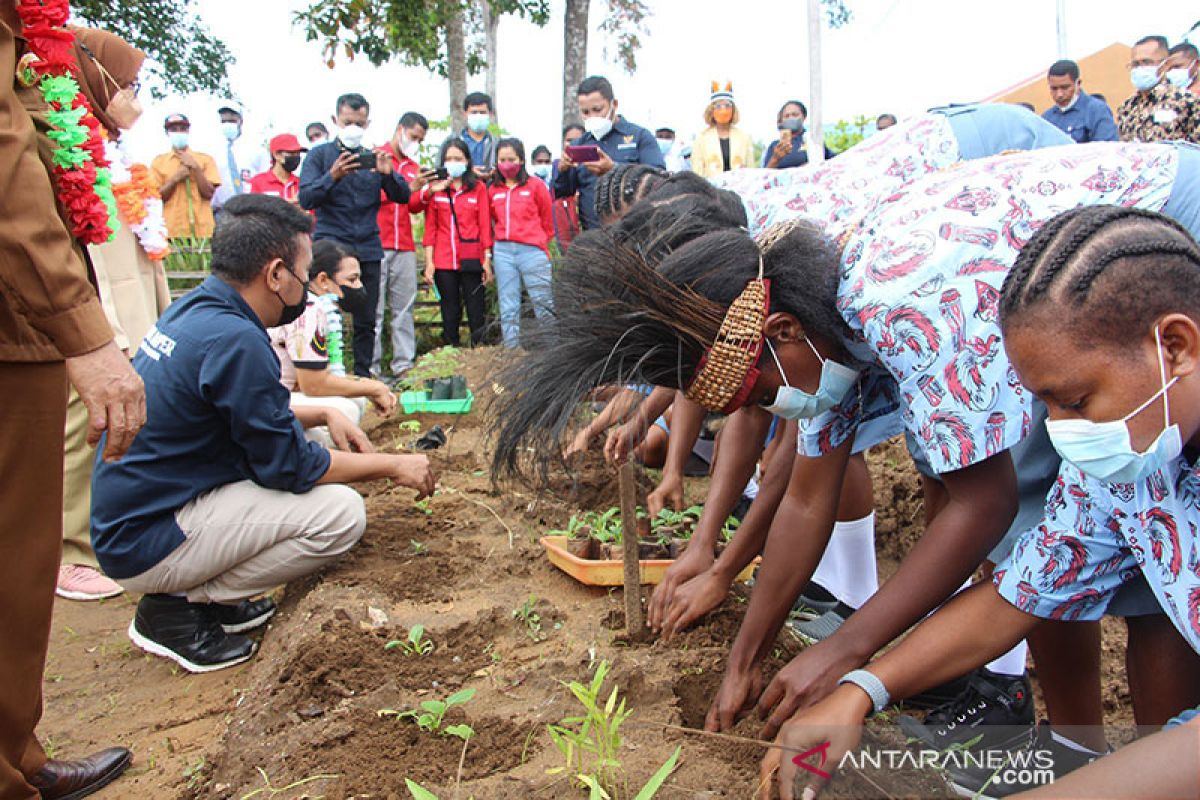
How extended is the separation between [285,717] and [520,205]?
6292mm

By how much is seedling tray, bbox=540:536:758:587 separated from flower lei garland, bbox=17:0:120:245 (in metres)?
1.87

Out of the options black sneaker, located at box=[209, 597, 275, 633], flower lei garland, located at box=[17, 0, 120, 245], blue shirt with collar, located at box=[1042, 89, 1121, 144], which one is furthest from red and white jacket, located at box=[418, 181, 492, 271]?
flower lei garland, located at box=[17, 0, 120, 245]

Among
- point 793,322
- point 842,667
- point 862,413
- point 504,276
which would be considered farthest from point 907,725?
point 504,276

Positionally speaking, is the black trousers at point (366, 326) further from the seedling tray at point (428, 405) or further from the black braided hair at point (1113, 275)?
the black braided hair at point (1113, 275)

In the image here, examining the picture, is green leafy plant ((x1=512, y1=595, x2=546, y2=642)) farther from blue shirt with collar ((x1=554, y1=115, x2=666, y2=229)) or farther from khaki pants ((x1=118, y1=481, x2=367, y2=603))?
blue shirt with collar ((x1=554, y1=115, x2=666, y2=229))

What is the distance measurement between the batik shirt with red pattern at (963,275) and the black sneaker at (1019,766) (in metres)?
0.81

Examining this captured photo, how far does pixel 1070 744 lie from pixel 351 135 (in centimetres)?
678

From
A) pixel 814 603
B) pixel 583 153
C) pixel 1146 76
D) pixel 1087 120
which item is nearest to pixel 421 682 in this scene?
pixel 814 603

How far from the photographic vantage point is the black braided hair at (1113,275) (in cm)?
140

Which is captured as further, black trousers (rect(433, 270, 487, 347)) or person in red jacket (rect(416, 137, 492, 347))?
black trousers (rect(433, 270, 487, 347))

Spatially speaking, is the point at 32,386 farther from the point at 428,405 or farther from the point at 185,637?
the point at 428,405

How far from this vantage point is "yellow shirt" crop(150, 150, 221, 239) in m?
8.87

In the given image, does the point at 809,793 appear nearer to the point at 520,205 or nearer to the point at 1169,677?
the point at 1169,677

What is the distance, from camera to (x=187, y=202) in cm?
895
